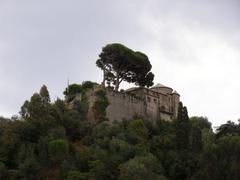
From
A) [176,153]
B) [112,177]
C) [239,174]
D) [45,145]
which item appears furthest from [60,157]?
[239,174]

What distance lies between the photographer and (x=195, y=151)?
46938 mm

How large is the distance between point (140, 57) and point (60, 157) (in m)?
16.3

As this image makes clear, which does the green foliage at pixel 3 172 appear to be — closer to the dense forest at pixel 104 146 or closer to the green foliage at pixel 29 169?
the dense forest at pixel 104 146

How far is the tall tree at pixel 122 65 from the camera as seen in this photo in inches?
2376

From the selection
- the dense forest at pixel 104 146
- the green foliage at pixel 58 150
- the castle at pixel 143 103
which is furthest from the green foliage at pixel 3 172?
the castle at pixel 143 103

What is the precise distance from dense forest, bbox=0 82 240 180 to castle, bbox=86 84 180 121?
1.30m

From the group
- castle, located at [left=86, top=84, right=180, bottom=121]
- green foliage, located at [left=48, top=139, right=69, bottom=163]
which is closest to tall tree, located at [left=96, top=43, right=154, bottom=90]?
castle, located at [left=86, top=84, right=180, bottom=121]

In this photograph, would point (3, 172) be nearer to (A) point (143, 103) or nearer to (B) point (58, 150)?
(B) point (58, 150)

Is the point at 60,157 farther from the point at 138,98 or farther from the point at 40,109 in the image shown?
the point at 138,98

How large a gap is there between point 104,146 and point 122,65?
13.2m

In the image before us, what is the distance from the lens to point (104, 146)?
162ft

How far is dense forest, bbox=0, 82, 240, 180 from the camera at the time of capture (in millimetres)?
43250

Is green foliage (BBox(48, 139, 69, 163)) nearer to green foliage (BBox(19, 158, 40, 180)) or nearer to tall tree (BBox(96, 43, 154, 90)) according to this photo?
green foliage (BBox(19, 158, 40, 180))

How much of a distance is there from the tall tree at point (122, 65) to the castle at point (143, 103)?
117cm
